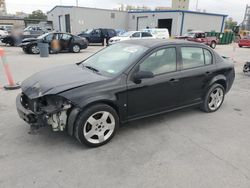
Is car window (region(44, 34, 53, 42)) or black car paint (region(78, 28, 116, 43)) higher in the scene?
car window (region(44, 34, 53, 42))

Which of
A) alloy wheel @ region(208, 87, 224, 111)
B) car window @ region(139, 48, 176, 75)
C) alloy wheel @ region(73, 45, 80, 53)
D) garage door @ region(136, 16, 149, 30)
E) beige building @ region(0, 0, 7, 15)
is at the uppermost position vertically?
beige building @ region(0, 0, 7, 15)

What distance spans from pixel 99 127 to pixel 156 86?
121cm

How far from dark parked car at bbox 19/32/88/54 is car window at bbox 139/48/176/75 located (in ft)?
38.6

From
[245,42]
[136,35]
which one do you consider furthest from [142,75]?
[245,42]

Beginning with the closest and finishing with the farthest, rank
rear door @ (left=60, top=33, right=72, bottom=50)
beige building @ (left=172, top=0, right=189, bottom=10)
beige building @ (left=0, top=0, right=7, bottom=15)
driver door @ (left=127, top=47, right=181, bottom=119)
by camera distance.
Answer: driver door @ (left=127, top=47, right=181, bottom=119) < rear door @ (left=60, top=33, right=72, bottom=50) < beige building @ (left=0, top=0, right=7, bottom=15) < beige building @ (left=172, top=0, right=189, bottom=10)

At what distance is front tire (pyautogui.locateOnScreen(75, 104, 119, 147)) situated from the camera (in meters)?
3.19

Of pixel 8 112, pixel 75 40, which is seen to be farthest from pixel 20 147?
pixel 75 40

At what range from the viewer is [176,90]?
411 cm

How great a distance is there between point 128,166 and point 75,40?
45.9 ft

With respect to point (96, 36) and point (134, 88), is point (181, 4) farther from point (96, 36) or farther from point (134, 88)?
point (134, 88)

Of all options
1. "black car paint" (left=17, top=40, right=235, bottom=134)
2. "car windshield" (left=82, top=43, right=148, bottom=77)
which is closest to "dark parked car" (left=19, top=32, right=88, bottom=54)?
"car windshield" (left=82, top=43, right=148, bottom=77)

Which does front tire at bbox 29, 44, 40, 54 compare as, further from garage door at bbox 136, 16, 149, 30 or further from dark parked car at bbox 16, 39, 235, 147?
garage door at bbox 136, 16, 149, 30

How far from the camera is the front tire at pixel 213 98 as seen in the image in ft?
15.5

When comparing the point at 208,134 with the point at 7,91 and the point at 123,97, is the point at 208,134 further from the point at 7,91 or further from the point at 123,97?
the point at 7,91
